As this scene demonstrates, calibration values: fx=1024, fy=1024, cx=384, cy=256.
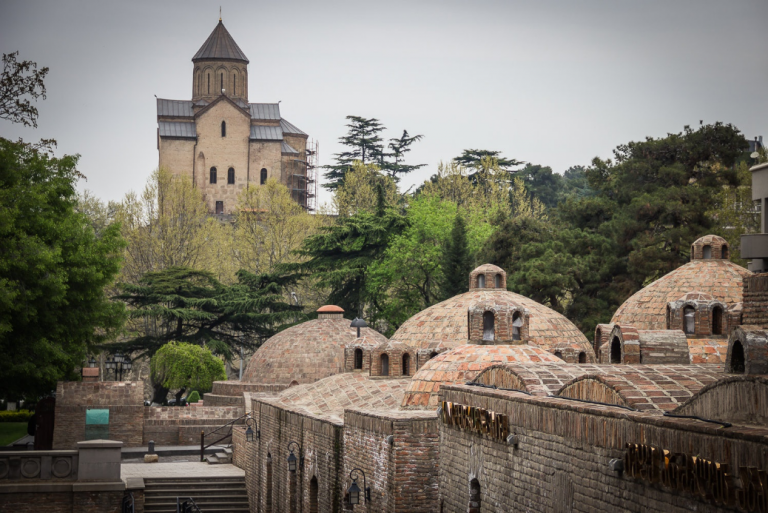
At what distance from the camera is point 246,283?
53.5m

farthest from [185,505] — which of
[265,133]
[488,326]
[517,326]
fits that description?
[265,133]

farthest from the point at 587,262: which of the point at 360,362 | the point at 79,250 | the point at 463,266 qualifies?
the point at 79,250

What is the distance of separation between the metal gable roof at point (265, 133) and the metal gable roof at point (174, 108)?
4.65m

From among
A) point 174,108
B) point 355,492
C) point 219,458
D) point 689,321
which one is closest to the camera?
point 355,492

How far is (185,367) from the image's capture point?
145 ft

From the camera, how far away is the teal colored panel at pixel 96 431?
Answer: 3419 centimetres

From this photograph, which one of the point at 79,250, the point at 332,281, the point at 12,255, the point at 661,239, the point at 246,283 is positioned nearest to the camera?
the point at 12,255

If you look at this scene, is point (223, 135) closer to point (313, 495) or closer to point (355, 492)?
point (313, 495)

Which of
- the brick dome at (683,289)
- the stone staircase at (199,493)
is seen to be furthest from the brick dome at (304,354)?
the brick dome at (683,289)

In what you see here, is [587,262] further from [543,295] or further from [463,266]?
[463,266]

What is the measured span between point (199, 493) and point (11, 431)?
531 inches

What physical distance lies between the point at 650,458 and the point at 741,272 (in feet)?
69.6

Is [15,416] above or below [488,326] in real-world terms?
below

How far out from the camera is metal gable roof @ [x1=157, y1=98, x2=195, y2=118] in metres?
74.9
